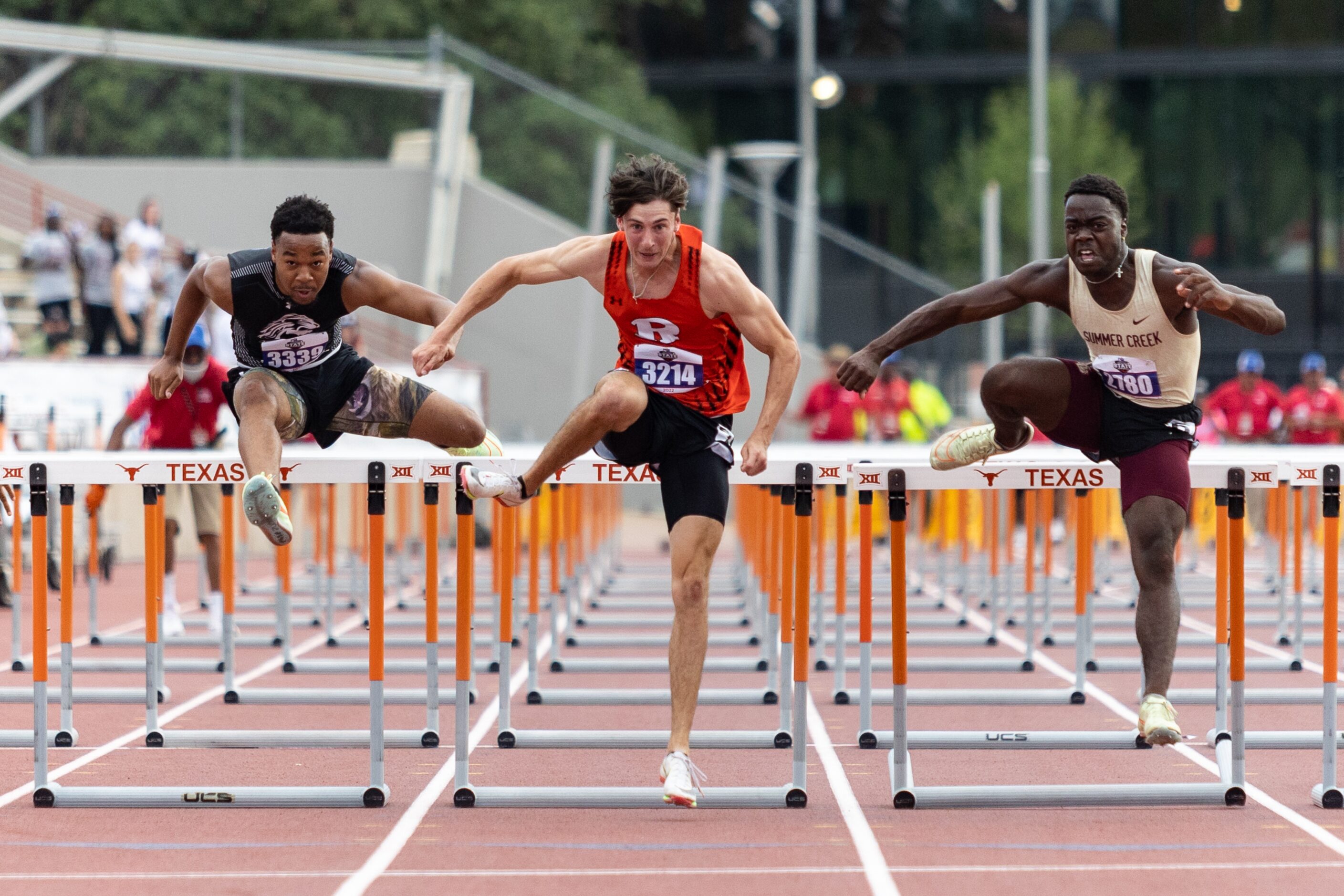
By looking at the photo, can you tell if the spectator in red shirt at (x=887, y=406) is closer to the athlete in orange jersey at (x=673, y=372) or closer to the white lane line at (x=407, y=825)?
the white lane line at (x=407, y=825)

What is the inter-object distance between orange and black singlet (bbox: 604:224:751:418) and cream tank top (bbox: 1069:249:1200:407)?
4.23 feet

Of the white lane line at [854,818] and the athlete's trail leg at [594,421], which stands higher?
the athlete's trail leg at [594,421]

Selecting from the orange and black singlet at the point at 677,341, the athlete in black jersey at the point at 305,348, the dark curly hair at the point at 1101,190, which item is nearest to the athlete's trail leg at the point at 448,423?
the athlete in black jersey at the point at 305,348

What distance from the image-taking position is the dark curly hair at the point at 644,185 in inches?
245

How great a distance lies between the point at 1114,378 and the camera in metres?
6.71

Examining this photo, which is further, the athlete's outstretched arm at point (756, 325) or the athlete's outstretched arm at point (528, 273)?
the athlete's outstretched arm at point (528, 273)

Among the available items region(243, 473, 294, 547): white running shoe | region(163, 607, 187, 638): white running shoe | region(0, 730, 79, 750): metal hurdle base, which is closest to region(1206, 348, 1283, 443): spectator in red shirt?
region(163, 607, 187, 638): white running shoe

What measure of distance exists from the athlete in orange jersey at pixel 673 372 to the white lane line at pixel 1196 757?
2.05 m

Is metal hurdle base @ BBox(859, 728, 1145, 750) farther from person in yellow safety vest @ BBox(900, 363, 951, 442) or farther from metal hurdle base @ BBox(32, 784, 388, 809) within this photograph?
person in yellow safety vest @ BBox(900, 363, 951, 442)

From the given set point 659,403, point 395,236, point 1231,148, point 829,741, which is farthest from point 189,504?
point 1231,148

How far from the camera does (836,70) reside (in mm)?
36625

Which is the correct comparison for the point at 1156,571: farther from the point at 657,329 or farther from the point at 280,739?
the point at 280,739

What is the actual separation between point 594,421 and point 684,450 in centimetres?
37

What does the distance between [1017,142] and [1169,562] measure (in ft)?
90.4
